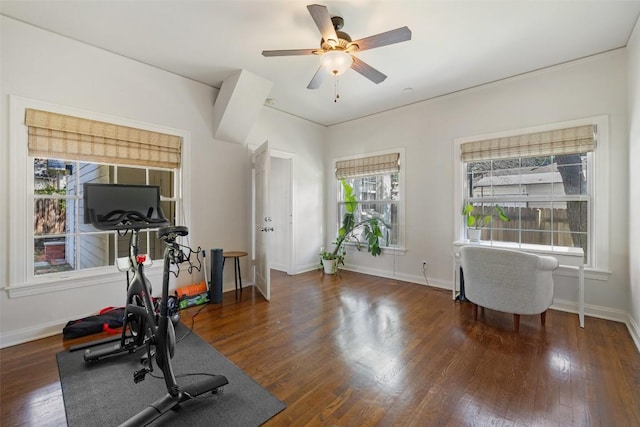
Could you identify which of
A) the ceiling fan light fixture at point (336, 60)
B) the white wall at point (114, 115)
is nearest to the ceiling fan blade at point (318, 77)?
the ceiling fan light fixture at point (336, 60)

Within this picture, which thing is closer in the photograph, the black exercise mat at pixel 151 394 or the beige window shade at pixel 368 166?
the black exercise mat at pixel 151 394

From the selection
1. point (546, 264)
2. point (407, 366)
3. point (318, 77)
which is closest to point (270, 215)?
point (318, 77)

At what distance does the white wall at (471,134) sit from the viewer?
9.38 ft

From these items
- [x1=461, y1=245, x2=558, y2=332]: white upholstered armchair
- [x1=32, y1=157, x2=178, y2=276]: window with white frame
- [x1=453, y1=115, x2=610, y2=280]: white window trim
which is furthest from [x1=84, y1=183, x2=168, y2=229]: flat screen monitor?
[x1=453, y1=115, x2=610, y2=280]: white window trim

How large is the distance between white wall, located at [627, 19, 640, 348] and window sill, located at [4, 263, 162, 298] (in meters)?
5.00

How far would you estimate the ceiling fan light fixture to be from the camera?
230 centimetres

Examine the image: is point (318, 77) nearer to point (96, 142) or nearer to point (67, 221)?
point (96, 142)

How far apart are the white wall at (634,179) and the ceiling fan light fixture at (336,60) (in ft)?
8.54

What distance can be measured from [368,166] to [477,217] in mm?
1904

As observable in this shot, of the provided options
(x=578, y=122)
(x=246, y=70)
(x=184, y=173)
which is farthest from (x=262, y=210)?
(x=578, y=122)

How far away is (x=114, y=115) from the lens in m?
2.96

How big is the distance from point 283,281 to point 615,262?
405cm

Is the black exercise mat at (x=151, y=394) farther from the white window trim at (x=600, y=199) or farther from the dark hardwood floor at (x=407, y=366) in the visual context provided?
the white window trim at (x=600, y=199)

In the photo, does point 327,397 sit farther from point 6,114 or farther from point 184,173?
point 6,114
